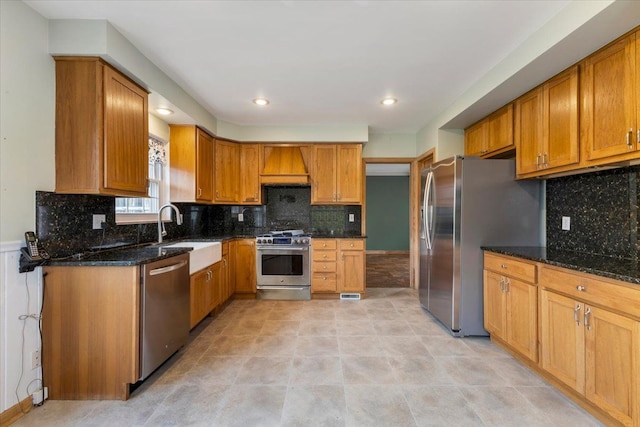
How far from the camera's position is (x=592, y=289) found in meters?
1.59

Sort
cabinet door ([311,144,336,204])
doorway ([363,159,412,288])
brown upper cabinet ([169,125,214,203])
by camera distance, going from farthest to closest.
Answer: doorway ([363,159,412,288]) < cabinet door ([311,144,336,204]) < brown upper cabinet ([169,125,214,203])

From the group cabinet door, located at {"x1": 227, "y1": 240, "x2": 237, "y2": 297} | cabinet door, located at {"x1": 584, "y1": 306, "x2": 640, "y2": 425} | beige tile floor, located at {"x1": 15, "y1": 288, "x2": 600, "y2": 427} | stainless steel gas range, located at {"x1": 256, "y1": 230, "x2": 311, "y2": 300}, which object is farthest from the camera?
stainless steel gas range, located at {"x1": 256, "y1": 230, "x2": 311, "y2": 300}

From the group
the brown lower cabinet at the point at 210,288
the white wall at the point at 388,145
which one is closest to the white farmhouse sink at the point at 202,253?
the brown lower cabinet at the point at 210,288

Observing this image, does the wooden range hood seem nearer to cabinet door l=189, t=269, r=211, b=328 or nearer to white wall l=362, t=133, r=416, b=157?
white wall l=362, t=133, r=416, b=157

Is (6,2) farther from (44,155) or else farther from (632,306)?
(632,306)

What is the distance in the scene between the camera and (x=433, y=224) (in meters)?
3.08

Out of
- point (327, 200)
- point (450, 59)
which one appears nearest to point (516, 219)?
point (450, 59)

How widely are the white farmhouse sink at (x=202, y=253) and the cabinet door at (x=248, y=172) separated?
1035 mm

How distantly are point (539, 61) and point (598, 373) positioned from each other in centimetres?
204

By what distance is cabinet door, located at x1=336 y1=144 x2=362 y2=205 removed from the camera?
13.4 feet

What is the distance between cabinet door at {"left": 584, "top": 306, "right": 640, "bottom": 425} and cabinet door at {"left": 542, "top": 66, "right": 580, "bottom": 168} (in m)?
1.15

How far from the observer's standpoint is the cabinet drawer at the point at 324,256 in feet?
12.7

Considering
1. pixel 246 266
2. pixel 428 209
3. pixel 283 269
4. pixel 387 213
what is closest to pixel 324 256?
pixel 283 269

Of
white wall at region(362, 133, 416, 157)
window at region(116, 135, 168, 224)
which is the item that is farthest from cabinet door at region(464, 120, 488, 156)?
window at region(116, 135, 168, 224)
